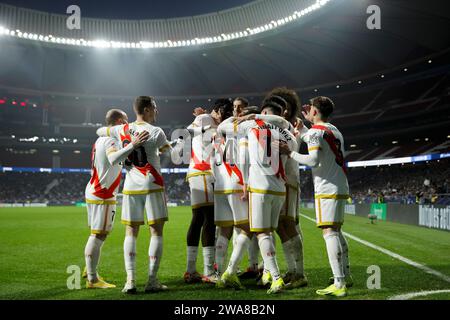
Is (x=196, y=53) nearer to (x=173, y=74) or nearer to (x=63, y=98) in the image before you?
(x=173, y=74)

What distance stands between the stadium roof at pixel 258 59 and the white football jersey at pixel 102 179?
85.8 ft

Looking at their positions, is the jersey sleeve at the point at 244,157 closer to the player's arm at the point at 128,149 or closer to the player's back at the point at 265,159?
the player's back at the point at 265,159

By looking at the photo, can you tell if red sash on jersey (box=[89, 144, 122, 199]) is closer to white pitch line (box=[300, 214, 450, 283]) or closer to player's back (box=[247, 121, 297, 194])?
player's back (box=[247, 121, 297, 194])

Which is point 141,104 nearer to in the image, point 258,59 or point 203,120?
point 203,120

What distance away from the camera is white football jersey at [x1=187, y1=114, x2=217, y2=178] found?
573 cm

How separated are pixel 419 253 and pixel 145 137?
6.65 m

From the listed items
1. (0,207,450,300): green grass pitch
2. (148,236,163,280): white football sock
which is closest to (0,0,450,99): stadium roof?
(0,207,450,300): green grass pitch

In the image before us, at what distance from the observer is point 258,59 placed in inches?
1531

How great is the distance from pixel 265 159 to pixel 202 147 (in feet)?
4.22

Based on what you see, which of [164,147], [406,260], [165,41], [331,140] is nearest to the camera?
[331,140]

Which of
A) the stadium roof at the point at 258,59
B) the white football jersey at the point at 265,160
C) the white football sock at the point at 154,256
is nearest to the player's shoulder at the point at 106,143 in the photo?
the white football sock at the point at 154,256

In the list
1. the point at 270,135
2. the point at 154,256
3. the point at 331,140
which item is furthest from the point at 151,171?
the point at 331,140

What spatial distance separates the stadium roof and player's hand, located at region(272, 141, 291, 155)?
26.0 meters

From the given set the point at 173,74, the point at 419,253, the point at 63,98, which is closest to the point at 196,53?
the point at 173,74
